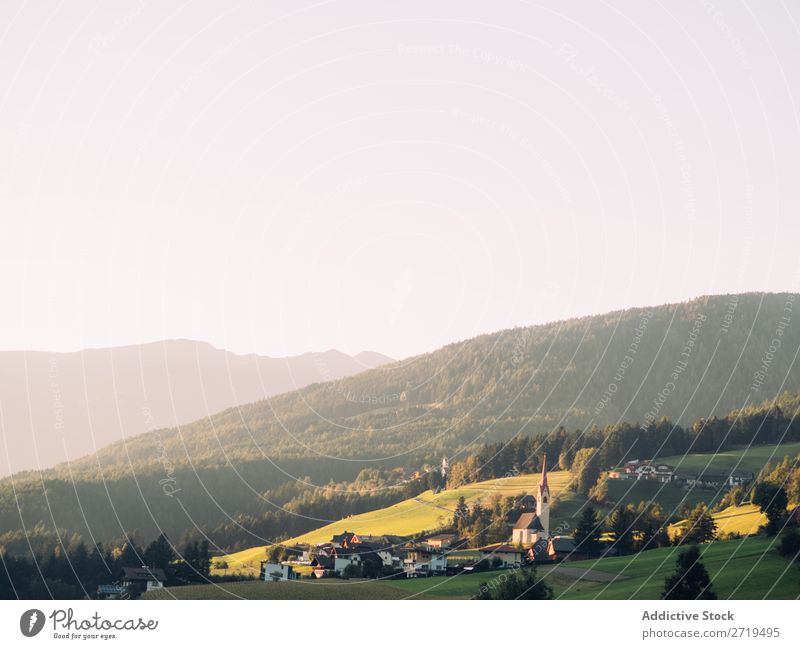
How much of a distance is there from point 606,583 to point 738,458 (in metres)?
72.3

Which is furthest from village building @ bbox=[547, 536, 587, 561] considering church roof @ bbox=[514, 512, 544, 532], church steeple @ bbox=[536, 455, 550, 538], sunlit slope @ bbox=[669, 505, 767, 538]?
sunlit slope @ bbox=[669, 505, 767, 538]

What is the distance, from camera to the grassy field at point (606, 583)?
67000mm

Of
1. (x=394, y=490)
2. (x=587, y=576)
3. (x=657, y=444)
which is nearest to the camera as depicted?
(x=587, y=576)

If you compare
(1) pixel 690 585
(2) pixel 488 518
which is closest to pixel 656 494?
(2) pixel 488 518

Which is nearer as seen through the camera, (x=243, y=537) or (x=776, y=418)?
(x=243, y=537)

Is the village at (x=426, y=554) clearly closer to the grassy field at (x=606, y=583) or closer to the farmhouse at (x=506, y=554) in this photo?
the farmhouse at (x=506, y=554)

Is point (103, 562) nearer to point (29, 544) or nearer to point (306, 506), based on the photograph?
point (29, 544)

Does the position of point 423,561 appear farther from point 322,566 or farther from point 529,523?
point 529,523

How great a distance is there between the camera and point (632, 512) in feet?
342

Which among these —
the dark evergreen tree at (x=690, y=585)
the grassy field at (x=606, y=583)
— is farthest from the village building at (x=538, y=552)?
the dark evergreen tree at (x=690, y=585)

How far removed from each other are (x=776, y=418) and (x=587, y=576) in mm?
86458

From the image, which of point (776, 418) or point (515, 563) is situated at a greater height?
point (776, 418)

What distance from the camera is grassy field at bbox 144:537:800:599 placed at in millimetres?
67000
